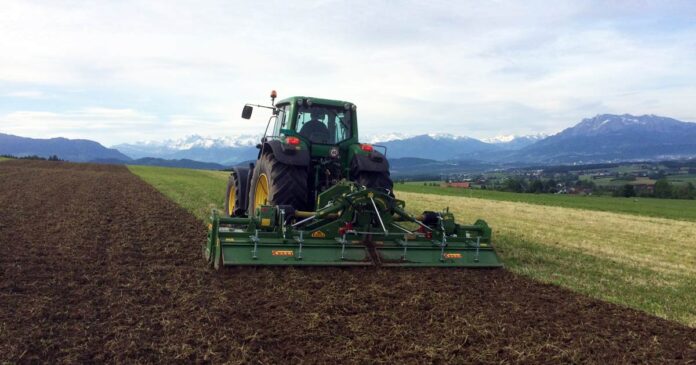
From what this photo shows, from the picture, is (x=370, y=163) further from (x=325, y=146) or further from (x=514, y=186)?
(x=514, y=186)

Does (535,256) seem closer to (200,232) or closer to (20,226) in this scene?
(200,232)

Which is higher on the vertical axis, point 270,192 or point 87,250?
point 270,192

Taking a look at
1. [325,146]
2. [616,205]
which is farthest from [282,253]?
→ [616,205]

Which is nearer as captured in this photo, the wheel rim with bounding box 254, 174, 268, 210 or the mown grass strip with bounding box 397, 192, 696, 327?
the mown grass strip with bounding box 397, 192, 696, 327

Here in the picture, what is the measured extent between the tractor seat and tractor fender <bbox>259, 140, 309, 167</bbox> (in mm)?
1024

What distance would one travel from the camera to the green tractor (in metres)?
7.11

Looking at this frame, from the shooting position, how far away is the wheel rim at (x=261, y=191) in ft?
29.0

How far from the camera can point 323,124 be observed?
9445 millimetres

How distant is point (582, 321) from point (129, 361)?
14.0ft

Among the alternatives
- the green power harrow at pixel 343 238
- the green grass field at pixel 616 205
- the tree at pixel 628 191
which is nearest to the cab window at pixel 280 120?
the green power harrow at pixel 343 238

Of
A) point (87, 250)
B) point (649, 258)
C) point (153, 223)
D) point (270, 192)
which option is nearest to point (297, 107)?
point (270, 192)

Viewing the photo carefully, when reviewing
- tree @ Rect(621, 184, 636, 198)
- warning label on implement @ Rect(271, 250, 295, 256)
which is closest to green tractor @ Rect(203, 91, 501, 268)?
warning label on implement @ Rect(271, 250, 295, 256)

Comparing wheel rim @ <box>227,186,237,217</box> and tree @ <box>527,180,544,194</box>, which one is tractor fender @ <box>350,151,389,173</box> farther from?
tree @ <box>527,180,544,194</box>

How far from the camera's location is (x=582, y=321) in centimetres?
560
